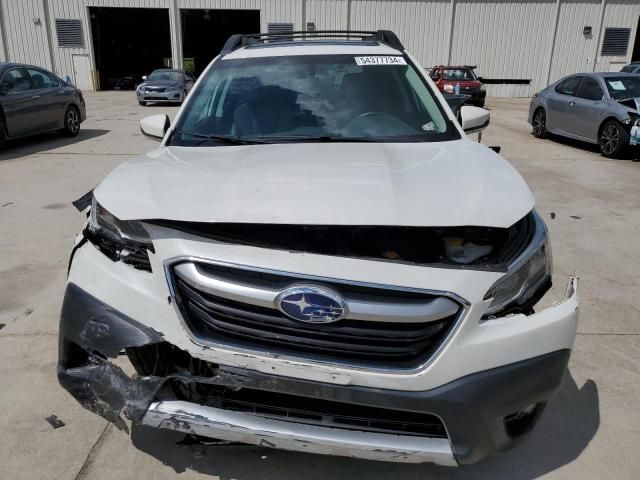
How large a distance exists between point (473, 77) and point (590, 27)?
1116 centimetres

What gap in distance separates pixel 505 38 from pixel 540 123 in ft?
54.4

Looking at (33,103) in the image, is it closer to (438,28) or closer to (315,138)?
(315,138)

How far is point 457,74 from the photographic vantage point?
2077cm

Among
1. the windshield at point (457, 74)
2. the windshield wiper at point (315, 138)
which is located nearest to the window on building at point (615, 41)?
the windshield at point (457, 74)

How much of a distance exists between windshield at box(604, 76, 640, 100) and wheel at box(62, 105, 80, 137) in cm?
1101

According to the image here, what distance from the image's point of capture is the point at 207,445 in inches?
89.0

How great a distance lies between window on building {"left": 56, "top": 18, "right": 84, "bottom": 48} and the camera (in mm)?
26609

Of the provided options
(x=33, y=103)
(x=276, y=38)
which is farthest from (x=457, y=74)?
(x=276, y=38)

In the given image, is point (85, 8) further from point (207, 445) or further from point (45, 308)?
point (207, 445)

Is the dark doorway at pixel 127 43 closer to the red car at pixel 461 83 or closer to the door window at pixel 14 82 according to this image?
the red car at pixel 461 83

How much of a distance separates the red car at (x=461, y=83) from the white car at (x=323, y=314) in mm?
18834

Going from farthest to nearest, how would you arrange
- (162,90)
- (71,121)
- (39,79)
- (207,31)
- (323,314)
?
(207,31), (162,90), (71,121), (39,79), (323,314)

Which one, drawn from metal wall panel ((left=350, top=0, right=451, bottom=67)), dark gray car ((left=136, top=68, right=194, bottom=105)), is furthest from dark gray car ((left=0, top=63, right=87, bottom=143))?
metal wall panel ((left=350, top=0, right=451, bottom=67))

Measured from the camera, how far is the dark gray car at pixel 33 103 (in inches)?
386
